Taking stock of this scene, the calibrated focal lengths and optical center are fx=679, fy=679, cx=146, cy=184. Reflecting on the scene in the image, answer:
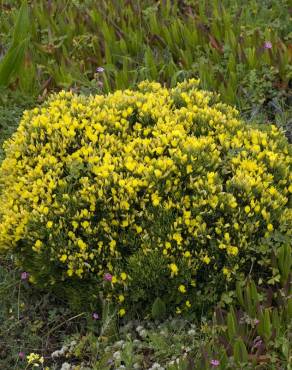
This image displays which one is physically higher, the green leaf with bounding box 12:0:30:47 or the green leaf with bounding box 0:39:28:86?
the green leaf with bounding box 12:0:30:47

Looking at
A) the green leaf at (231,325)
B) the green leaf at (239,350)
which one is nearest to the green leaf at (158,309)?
the green leaf at (231,325)

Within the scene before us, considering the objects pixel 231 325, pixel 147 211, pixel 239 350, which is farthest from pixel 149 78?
pixel 239 350

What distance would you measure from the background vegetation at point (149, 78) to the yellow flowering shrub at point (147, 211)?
172 millimetres

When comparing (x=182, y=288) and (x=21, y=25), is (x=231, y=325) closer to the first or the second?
(x=182, y=288)

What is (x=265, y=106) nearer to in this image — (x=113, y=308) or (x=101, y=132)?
(x=101, y=132)

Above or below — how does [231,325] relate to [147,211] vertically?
below

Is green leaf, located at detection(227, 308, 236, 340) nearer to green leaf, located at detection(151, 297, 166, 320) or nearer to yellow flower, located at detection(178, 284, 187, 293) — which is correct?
yellow flower, located at detection(178, 284, 187, 293)

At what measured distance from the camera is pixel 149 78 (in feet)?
16.5

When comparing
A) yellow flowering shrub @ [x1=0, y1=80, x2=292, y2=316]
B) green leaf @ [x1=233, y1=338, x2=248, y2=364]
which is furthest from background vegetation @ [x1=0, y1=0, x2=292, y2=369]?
yellow flowering shrub @ [x1=0, y1=80, x2=292, y2=316]

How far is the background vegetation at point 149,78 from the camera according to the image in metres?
3.09

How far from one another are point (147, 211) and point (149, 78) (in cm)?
194

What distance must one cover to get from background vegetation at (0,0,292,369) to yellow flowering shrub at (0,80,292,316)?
17 cm

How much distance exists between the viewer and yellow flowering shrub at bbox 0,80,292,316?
3.29m

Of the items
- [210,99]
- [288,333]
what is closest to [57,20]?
[210,99]
